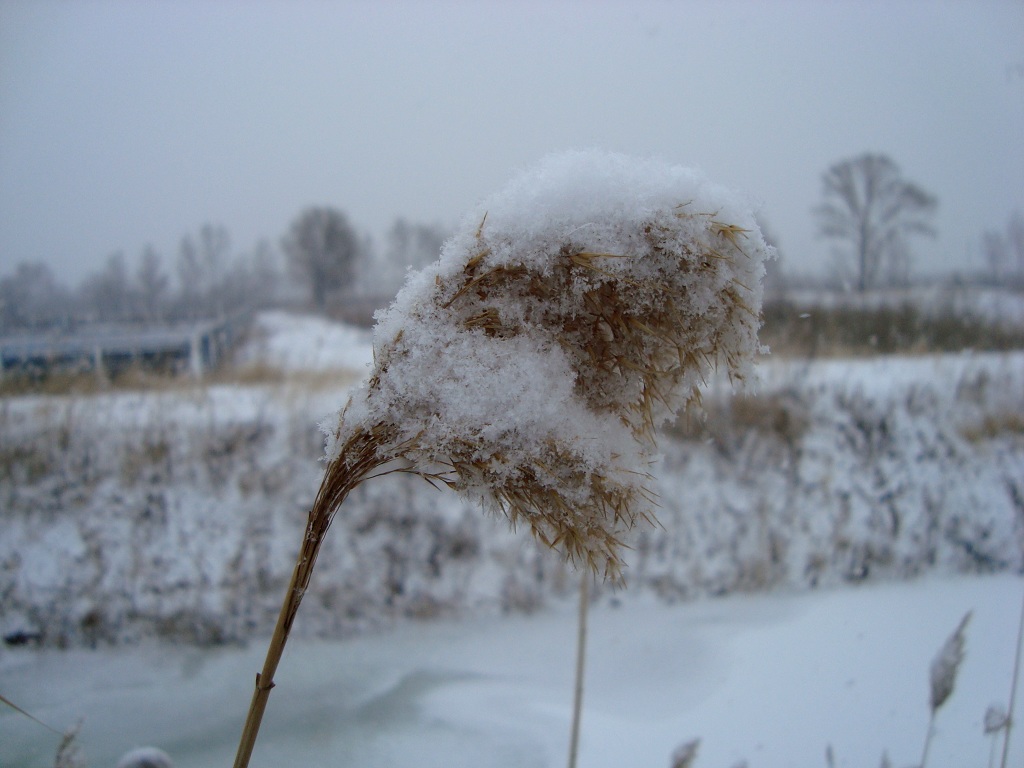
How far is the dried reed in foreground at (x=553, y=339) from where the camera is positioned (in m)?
0.89

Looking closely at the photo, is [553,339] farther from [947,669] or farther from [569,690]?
[569,690]

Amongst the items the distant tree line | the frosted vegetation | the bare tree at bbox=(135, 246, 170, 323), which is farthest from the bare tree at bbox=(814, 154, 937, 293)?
the bare tree at bbox=(135, 246, 170, 323)

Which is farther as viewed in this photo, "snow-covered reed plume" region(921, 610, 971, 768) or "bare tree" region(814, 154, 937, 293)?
"bare tree" region(814, 154, 937, 293)

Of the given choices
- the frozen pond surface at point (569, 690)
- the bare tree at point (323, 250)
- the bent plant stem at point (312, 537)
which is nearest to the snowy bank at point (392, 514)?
the frozen pond surface at point (569, 690)

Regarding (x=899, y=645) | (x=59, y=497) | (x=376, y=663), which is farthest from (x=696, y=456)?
(x=59, y=497)

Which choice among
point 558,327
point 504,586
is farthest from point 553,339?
point 504,586

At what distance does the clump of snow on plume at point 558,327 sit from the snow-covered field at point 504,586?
1473 millimetres

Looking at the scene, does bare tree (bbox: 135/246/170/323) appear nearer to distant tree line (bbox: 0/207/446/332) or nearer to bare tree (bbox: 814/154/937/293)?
distant tree line (bbox: 0/207/446/332)

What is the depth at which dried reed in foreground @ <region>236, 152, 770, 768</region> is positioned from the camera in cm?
89

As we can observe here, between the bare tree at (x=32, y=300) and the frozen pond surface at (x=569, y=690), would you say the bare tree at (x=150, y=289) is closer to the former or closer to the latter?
the bare tree at (x=32, y=300)

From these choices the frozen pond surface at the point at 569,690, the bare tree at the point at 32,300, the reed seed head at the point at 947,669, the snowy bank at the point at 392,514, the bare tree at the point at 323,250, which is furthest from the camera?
the bare tree at the point at 323,250

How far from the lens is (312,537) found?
961mm

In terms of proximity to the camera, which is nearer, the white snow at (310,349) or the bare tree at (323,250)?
the white snow at (310,349)

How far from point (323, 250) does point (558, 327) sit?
11.9 m
